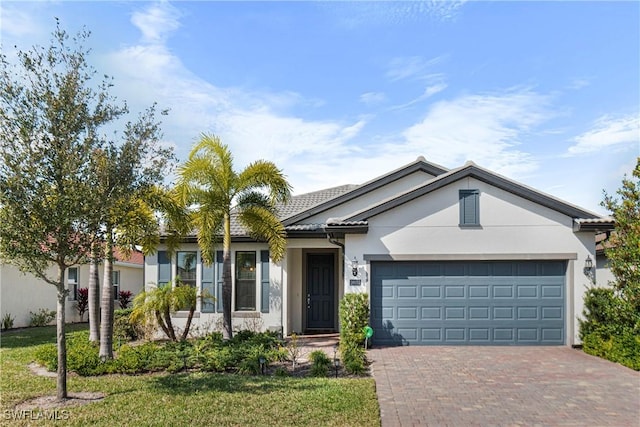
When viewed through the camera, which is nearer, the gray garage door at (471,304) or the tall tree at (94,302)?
the tall tree at (94,302)

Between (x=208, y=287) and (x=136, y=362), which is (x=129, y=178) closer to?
(x=136, y=362)

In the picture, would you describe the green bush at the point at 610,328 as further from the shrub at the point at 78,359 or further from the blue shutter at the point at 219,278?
the shrub at the point at 78,359

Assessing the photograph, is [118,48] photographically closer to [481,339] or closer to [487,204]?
[487,204]

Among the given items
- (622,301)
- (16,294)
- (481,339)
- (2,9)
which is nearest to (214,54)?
(2,9)

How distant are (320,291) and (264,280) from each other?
2537mm

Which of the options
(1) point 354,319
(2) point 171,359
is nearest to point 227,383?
(2) point 171,359

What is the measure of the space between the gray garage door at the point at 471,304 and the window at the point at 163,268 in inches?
262

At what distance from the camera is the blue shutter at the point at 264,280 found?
49.2ft

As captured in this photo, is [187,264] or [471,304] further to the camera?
[187,264]

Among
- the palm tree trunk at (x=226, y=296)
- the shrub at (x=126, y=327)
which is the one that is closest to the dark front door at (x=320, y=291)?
the palm tree trunk at (x=226, y=296)

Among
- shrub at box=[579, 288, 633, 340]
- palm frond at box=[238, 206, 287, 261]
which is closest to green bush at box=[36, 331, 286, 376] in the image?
palm frond at box=[238, 206, 287, 261]

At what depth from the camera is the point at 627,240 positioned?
1030 cm

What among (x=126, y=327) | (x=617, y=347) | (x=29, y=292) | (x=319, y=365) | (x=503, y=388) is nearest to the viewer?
(x=503, y=388)

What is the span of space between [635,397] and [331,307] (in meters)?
9.94
